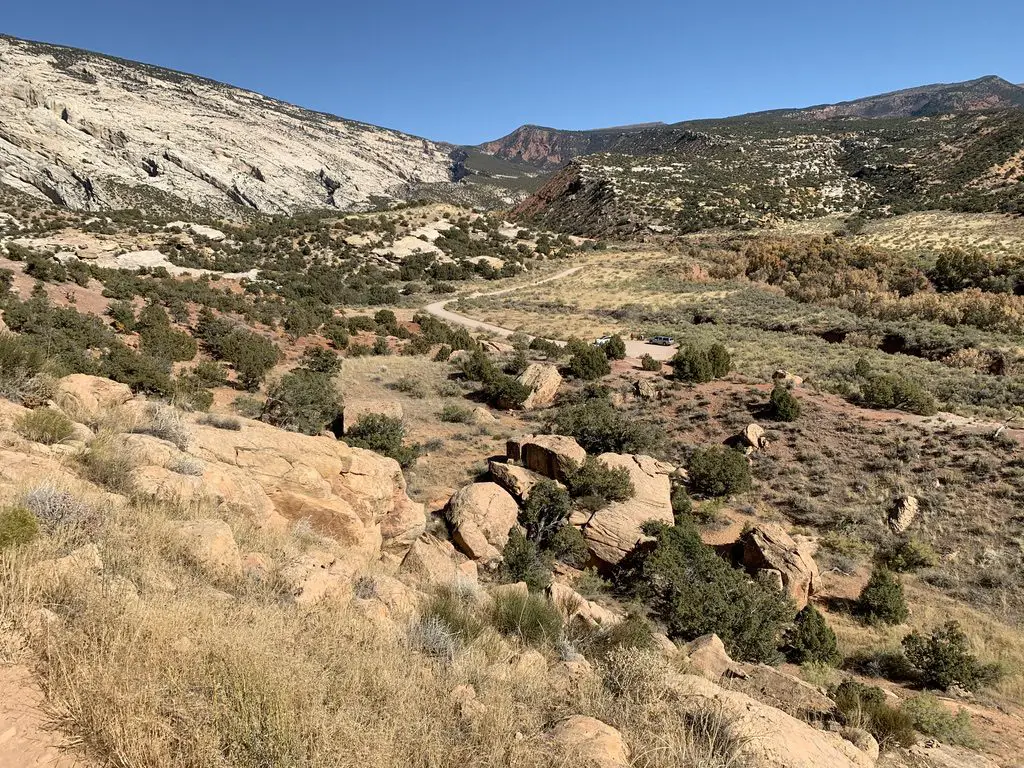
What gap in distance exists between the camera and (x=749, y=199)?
223 ft

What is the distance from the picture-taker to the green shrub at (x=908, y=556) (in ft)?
34.7

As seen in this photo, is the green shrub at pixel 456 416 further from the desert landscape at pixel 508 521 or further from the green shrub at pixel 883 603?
the green shrub at pixel 883 603

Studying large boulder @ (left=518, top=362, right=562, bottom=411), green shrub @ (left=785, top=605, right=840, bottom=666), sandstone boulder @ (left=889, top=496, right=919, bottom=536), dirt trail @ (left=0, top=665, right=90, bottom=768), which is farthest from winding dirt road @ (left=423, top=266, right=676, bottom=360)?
dirt trail @ (left=0, top=665, right=90, bottom=768)

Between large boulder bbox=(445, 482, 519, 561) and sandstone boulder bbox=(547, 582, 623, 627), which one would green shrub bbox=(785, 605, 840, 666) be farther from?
large boulder bbox=(445, 482, 519, 561)

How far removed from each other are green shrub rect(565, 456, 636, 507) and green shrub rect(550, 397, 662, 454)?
2.76 m

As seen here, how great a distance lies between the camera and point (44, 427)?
6.24 m

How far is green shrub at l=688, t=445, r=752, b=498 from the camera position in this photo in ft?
43.4

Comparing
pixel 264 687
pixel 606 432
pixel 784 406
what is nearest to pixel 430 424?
pixel 606 432

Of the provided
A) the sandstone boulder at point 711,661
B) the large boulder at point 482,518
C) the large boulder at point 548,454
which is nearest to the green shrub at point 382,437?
the large boulder at point 548,454

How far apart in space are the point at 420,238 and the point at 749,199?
42199mm

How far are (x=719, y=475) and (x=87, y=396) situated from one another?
1297 centimetres

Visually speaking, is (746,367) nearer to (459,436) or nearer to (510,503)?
(459,436)

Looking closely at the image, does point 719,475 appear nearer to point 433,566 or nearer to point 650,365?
point 433,566

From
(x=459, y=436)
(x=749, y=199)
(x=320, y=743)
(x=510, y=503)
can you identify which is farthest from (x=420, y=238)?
(x=320, y=743)
